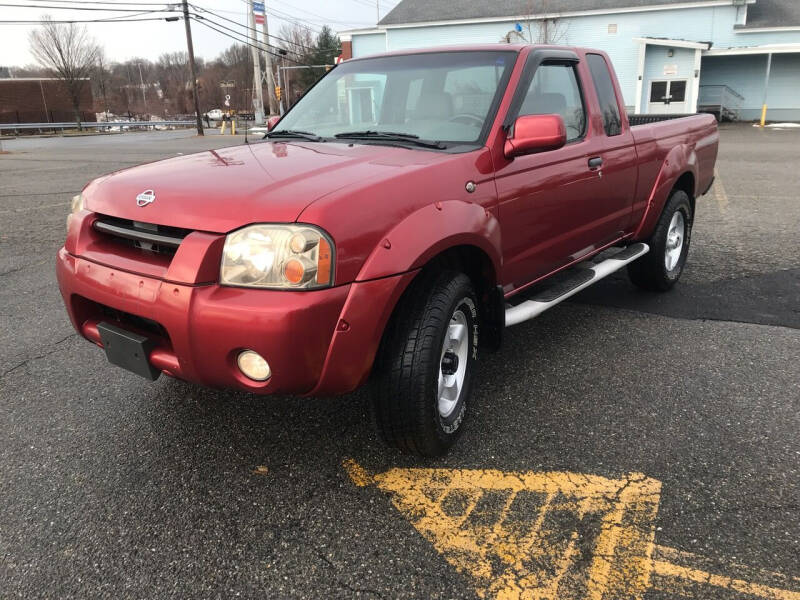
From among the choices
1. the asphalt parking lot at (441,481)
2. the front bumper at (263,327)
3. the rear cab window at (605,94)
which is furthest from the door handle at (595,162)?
the front bumper at (263,327)

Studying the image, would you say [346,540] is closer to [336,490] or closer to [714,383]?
[336,490]

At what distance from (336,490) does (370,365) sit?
1.95 ft

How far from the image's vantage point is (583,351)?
154 inches

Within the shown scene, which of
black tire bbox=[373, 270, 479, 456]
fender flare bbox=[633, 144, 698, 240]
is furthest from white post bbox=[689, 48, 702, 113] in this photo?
black tire bbox=[373, 270, 479, 456]

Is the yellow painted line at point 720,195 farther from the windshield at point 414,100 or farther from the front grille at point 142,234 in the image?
the front grille at point 142,234

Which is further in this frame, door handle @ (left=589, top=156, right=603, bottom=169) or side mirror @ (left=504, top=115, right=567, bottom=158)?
door handle @ (left=589, top=156, right=603, bottom=169)

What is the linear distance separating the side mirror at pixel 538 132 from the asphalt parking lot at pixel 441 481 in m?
1.33

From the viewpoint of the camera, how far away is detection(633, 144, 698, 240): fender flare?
460 cm

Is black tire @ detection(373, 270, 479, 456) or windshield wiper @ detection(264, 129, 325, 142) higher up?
windshield wiper @ detection(264, 129, 325, 142)

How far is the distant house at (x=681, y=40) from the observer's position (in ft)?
96.1

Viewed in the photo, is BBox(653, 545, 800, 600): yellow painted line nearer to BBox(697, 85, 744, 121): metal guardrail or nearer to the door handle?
the door handle

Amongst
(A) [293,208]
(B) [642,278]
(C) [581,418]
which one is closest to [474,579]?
(C) [581,418]

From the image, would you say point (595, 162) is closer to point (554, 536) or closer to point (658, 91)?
point (554, 536)

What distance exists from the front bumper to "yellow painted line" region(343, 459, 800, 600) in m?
0.60
